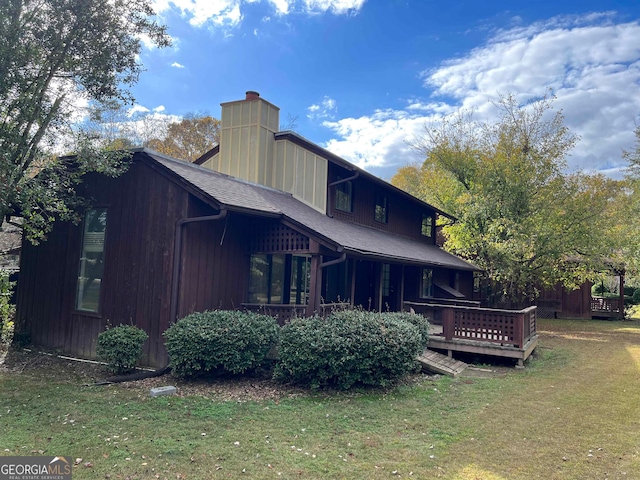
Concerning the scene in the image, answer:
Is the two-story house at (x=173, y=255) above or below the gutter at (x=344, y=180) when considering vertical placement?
below

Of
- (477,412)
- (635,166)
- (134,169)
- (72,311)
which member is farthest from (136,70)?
(635,166)

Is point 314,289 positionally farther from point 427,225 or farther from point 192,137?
point 192,137

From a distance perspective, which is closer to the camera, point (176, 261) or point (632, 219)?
point (176, 261)

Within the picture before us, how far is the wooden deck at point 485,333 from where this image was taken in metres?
10.0

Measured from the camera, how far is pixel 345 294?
43.1 feet

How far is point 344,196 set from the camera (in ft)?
46.3

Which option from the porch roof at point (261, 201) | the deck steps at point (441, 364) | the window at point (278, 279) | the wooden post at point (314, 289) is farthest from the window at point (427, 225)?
the wooden post at point (314, 289)

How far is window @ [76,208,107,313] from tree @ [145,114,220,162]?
2239 cm

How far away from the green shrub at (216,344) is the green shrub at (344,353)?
0.47 meters

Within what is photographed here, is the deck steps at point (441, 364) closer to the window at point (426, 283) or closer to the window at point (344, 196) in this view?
the window at point (344, 196)

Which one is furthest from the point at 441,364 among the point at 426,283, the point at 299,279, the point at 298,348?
the point at 426,283

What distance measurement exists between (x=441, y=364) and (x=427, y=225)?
12.0m

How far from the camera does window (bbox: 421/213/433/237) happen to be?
20312 millimetres

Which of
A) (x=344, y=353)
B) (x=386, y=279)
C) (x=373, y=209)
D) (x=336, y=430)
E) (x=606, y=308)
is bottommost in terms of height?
(x=336, y=430)
